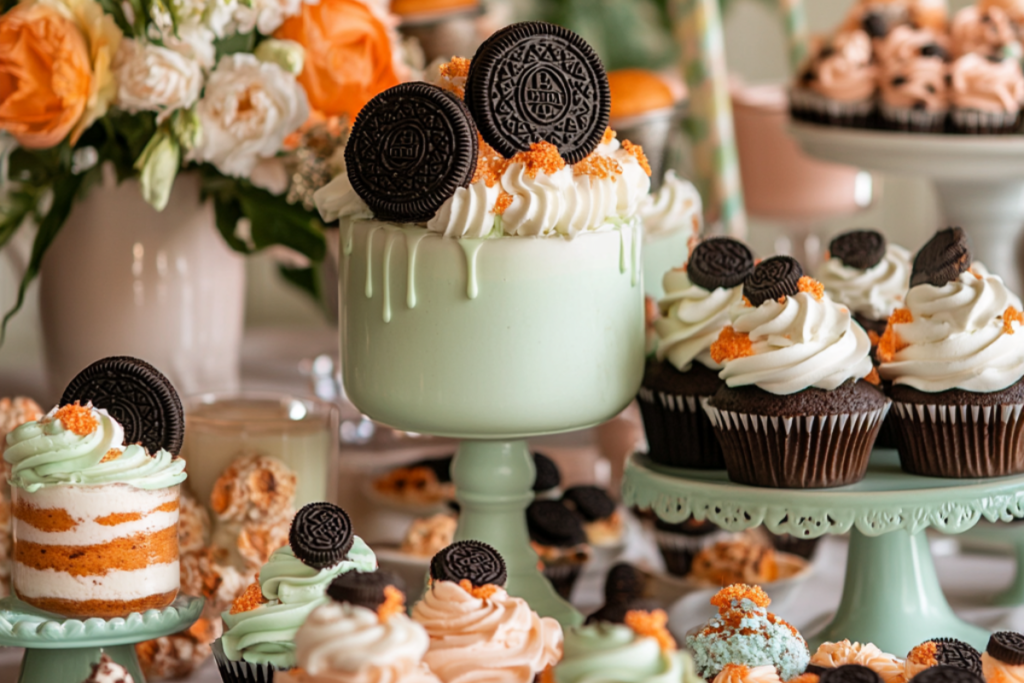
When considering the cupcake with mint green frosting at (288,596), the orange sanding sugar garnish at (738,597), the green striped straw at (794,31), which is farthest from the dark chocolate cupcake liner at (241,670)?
the green striped straw at (794,31)

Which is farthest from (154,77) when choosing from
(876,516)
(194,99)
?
(876,516)

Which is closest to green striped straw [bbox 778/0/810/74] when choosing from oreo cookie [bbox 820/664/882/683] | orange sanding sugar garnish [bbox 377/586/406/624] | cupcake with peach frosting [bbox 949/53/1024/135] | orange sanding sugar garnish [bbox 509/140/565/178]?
cupcake with peach frosting [bbox 949/53/1024/135]

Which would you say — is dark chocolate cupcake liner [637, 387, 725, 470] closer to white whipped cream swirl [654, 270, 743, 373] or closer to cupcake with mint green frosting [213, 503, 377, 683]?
white whipped cream swirl [654, 270, 743, 373]

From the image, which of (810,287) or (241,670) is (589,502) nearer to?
(810,287)

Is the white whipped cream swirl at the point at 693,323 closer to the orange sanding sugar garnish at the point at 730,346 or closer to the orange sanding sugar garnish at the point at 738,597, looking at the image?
the orange sanding sugar garnish at the point at 730,346

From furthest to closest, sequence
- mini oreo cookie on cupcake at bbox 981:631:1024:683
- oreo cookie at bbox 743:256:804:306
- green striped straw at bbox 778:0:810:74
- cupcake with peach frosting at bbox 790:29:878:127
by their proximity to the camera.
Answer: green striped straw at bbox 778:0:810:74
cupcake with peach frosting at bbox 790:29:878:127
oreo cookie at bbox 743:256:804:306
mini oreo cookie on cupcake at bbox 981:631:1024:683

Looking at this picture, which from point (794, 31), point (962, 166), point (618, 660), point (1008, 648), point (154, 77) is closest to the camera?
point (618, 660)
